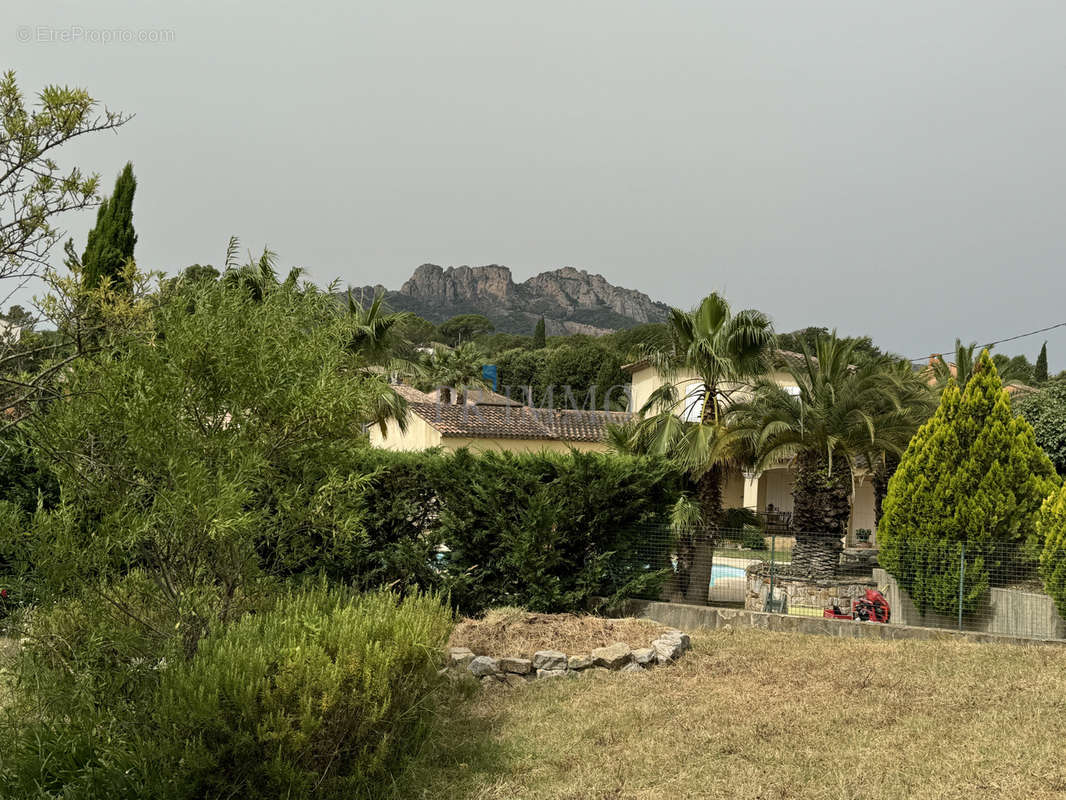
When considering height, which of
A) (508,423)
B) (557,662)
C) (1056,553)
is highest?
(508,423)

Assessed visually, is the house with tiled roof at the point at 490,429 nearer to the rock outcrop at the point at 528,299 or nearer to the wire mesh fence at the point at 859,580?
the wire mesh fence at the point at 859,580

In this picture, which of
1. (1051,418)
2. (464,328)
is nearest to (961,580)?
(1051,418)

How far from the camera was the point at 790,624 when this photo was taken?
12.5 metres

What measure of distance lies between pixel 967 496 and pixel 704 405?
4964mm

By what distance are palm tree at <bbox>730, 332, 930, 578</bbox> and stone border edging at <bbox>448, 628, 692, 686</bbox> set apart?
5.97 metres

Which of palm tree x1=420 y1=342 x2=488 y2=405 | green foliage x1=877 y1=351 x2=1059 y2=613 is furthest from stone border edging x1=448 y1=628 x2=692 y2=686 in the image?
palm tree x1=420 y1=342 x2=488 y2=405

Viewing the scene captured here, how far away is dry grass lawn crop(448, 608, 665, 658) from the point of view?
11070 millimetres

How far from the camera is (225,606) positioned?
299 inches

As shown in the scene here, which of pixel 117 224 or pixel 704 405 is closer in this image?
pixel 704 405

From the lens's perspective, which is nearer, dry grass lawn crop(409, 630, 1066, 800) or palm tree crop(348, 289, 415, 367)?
dry grass lawn crop(409, 630, 1066, 800)

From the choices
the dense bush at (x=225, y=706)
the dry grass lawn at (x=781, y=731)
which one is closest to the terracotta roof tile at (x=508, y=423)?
the dry grass lawn at (x=781, y=731)

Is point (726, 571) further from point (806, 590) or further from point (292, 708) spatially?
point (292, 708)

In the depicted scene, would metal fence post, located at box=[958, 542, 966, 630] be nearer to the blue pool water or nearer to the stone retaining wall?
the stone retaining wall

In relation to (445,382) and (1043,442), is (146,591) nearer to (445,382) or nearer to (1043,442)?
(1043,442)
